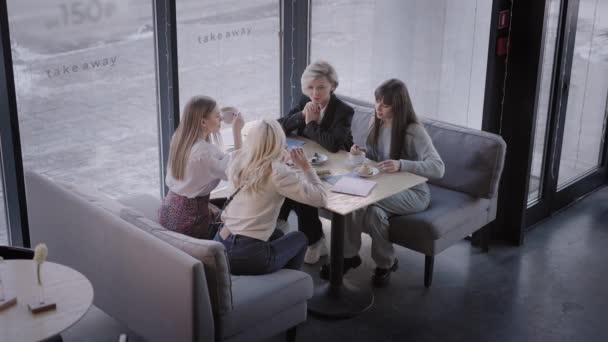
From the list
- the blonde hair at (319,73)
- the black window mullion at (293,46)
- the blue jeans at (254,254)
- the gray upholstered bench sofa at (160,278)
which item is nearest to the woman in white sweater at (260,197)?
the blue jeans at (254,254)

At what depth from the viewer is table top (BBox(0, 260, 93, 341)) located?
9.71 ft

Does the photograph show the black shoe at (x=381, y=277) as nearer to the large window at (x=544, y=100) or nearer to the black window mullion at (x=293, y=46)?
the large window at (x=544, y=100)

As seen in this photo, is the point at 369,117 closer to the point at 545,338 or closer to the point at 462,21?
the point at 462,21

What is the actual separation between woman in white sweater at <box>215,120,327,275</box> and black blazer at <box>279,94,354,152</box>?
2.99 feet

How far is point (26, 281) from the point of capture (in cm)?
331

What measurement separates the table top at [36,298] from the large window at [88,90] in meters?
1.33

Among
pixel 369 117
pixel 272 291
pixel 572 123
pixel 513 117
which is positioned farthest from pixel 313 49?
pixel 272 291

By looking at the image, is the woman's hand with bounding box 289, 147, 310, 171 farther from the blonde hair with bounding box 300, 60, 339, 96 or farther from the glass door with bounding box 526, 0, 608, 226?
the glass door with bounding box 526, 0, 608, 226

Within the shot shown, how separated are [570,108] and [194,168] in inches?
126

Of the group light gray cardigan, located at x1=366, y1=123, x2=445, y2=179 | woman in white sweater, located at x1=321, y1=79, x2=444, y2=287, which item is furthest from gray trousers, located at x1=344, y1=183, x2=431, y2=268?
light gray cardigan, located at x1=366, y1=123, x2=445, y2=179

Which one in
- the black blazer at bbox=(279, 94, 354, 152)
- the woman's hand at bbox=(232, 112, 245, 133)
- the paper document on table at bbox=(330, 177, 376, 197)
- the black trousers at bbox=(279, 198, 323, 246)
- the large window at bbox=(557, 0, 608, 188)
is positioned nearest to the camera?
the paper document on table at bbox=(330, 177, 376, 197)

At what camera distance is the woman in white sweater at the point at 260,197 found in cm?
379

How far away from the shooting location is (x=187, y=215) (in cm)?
424

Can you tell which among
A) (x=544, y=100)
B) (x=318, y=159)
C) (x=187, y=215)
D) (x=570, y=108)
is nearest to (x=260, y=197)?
(x=187, y=215)
